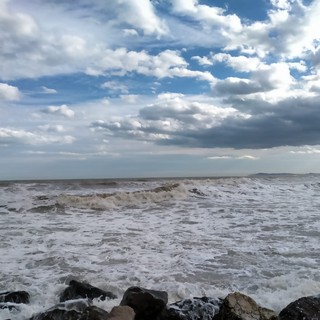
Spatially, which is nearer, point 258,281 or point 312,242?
point 258,281

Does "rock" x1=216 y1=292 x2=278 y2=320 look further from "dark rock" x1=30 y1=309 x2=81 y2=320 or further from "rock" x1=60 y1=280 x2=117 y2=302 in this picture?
"rock" x1=60 y1=280 x2=117 y2=302

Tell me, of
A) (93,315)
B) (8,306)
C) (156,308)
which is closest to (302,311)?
(156,308)

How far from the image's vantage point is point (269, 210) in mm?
16703

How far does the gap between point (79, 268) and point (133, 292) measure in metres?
3.10

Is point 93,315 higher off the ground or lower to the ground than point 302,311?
lower

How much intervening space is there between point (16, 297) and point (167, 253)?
4.14 metres

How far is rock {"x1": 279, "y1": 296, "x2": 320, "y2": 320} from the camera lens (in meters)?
4.32

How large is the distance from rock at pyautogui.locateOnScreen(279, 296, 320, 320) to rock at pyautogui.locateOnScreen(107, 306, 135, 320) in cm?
175

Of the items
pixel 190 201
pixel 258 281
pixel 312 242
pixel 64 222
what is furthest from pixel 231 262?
pixel 190 201

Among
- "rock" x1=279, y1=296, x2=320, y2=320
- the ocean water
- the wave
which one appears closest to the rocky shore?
"rock" x1=279, y1=296, x2=320, y2=320

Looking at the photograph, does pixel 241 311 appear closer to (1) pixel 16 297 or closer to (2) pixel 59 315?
(2) pixel 59 315

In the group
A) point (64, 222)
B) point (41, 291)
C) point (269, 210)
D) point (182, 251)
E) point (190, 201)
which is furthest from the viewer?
point (190, 201)

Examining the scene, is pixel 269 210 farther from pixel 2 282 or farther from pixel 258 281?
pixel 2 282

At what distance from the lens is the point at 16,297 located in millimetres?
5754
